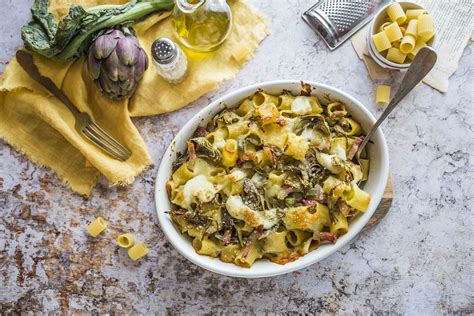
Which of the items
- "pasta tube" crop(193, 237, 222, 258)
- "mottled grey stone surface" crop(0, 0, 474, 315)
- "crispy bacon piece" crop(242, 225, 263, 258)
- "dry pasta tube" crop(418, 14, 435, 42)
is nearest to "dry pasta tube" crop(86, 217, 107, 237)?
"mottled grey stone surface" crop(0, 0, 474, 315)

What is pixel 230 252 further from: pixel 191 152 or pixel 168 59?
pixel 168 59

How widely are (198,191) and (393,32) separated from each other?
132cm

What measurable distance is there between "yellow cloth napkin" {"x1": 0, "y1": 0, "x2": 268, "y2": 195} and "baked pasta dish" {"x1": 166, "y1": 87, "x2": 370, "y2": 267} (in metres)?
0.34

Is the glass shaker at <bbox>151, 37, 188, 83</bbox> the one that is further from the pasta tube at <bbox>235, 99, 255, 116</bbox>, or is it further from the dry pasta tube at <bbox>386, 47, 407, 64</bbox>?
the dry pasta tube at <bbox>386, 47, 407, 64</bbox>

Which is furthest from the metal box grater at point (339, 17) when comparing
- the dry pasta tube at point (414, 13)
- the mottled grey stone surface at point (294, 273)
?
the dry pasta tube at point (414, 13)

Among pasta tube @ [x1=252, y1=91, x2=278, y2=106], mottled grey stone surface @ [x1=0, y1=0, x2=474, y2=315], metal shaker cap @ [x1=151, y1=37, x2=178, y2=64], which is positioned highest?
metal shaker cap @ [x1=151, y1=37, x2=178, y2=64]

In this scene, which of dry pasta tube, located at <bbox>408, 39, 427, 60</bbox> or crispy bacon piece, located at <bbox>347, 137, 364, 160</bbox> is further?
dry pasta tube, located at <bbox>408, 39, 427, 60</bbox>

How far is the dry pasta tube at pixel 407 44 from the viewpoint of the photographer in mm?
2891

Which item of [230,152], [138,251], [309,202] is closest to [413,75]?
[309,202]

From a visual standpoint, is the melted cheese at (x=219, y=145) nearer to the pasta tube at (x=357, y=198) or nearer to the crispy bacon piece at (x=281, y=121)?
the crispy bacon piece at (x=281, y=121)

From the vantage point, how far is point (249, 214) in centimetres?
262

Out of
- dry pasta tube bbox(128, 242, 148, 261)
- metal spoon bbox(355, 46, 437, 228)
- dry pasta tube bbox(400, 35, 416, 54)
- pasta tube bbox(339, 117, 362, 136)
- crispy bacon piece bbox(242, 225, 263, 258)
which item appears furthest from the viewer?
dry pasta tube bbox(128, 242, 148, 261)

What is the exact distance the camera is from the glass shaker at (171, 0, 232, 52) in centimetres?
295

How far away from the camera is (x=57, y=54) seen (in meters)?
2.98
